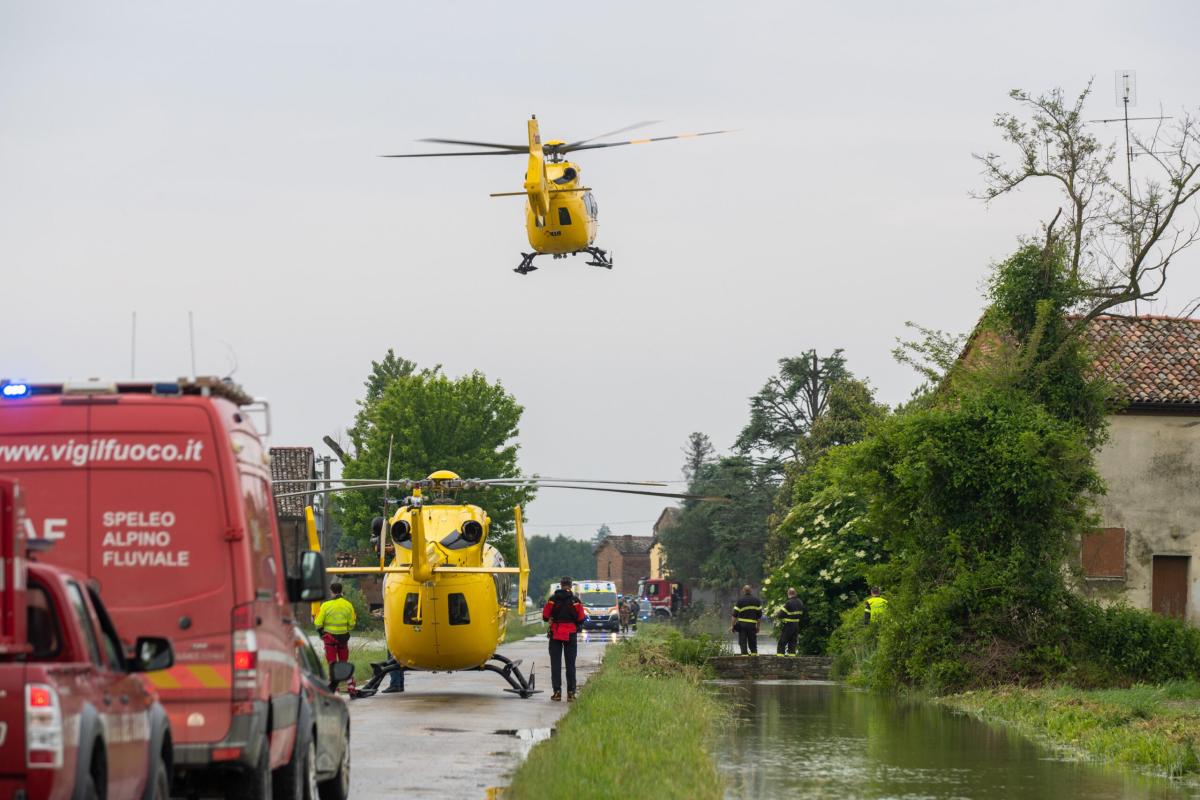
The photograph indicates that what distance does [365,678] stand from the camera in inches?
1209

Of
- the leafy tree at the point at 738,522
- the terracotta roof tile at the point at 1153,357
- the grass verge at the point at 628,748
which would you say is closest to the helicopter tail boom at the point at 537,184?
the terracotta roof tile at the point at 1153,357

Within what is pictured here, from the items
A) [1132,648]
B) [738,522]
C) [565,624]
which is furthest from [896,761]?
[738,522]

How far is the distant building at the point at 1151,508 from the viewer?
36844mm

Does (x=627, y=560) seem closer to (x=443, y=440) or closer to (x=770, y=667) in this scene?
(x=443, y=440)

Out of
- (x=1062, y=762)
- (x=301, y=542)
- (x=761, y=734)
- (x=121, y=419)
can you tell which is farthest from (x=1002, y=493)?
(x=301, y=542)

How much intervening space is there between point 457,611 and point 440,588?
41cm

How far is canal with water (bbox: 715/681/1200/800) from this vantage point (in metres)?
15.8

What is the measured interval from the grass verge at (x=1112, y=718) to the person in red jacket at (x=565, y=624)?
577cm

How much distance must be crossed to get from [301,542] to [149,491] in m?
62.4

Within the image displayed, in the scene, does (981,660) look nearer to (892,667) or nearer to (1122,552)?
(892,667)

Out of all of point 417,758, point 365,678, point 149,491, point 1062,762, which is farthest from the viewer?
point 365,678

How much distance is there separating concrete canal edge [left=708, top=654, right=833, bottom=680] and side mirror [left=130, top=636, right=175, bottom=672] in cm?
2495

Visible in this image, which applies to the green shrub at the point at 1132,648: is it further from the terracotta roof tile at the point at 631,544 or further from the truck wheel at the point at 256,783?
the terracotta roof tile at the point at 631,544

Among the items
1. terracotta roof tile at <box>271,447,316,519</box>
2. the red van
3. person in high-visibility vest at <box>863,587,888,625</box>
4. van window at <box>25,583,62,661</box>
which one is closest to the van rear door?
the red van
